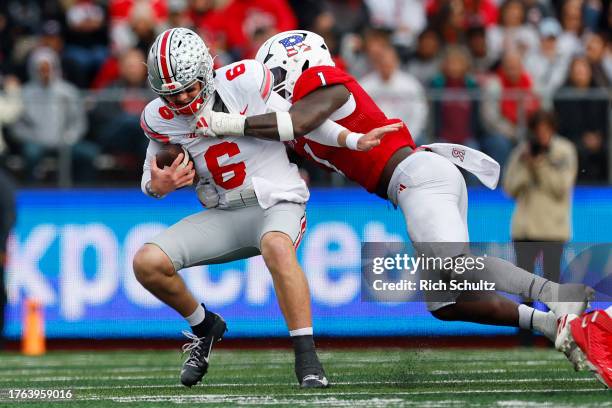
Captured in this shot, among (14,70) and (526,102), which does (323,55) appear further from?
(14,70)

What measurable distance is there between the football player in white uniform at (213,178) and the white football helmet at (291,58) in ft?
0.64

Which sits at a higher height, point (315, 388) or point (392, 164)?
point (392, 164)

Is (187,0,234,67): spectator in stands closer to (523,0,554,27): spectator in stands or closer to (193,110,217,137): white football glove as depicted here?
(523,0,554,27): spectator in stands

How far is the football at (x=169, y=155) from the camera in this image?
6.61m

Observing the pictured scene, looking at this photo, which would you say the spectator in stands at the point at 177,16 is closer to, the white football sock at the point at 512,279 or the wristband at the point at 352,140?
the wristband at the point at 352,140

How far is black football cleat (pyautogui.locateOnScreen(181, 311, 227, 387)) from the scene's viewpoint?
6.80 metres

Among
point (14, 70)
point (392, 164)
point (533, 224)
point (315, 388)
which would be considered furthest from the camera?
point (14, 70)

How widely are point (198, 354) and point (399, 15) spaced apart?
7.00 meters

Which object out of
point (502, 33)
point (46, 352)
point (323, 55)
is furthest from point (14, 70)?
point (323, 55)

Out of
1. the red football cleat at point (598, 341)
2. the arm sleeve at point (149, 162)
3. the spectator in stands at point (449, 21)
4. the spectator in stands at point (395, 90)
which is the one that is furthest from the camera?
the spectator in stands at point (449, 21)

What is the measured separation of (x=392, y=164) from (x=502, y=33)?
619 cm

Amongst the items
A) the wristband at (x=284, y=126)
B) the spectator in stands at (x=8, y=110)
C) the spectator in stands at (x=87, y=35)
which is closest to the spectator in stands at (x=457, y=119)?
the spectator in stands at (x=8, y=110)

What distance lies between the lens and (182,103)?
648 cm

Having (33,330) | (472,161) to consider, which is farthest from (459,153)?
(33,330)
